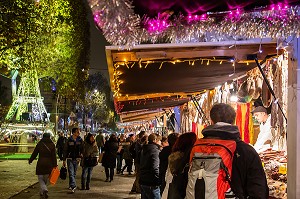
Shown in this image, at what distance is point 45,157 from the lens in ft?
38.3

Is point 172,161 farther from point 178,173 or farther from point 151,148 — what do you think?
point 151,148

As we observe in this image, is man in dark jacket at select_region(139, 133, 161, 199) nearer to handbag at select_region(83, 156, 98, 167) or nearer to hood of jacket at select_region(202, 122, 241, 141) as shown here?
hood of jacket at select_region(202, 122, 241, 141)

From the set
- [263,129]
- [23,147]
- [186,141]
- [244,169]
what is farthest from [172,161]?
[23,147]

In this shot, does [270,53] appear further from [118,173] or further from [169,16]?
[118,173]

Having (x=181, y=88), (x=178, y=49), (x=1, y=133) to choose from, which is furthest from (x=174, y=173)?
(x=1, y=133)

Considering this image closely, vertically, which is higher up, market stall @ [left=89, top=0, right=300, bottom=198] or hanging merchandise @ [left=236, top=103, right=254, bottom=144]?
market stall @ [left=89, top=0, right=300, bottom=198]

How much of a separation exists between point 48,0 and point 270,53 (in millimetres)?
15652

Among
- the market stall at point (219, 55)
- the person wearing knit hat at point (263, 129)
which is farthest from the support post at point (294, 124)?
the person wearing knit hat at point (263, 129)

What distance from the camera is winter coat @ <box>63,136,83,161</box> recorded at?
1413 cm

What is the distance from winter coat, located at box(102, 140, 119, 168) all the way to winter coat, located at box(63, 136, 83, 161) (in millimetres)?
3042

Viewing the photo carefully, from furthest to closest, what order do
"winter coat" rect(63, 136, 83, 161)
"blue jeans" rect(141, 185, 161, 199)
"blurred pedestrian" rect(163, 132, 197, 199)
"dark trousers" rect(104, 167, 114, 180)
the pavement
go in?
Result: "dark trousers" rect(104, 167, 114, 180) < "winter coat" rect(63, 136, 83, 161) < the pavement < "blue jeans" rect(141, 185, 161, 199) < "blurred pedestrian" rect(163, 132, 197, 199)

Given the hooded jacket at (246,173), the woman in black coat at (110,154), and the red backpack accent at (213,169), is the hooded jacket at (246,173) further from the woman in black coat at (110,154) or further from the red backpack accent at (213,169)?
the woman in black coat at (110,154)

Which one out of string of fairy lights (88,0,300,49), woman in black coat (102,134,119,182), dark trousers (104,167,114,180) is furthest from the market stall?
dark trousers (104,167,114,180)

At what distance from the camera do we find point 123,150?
2111 cm
